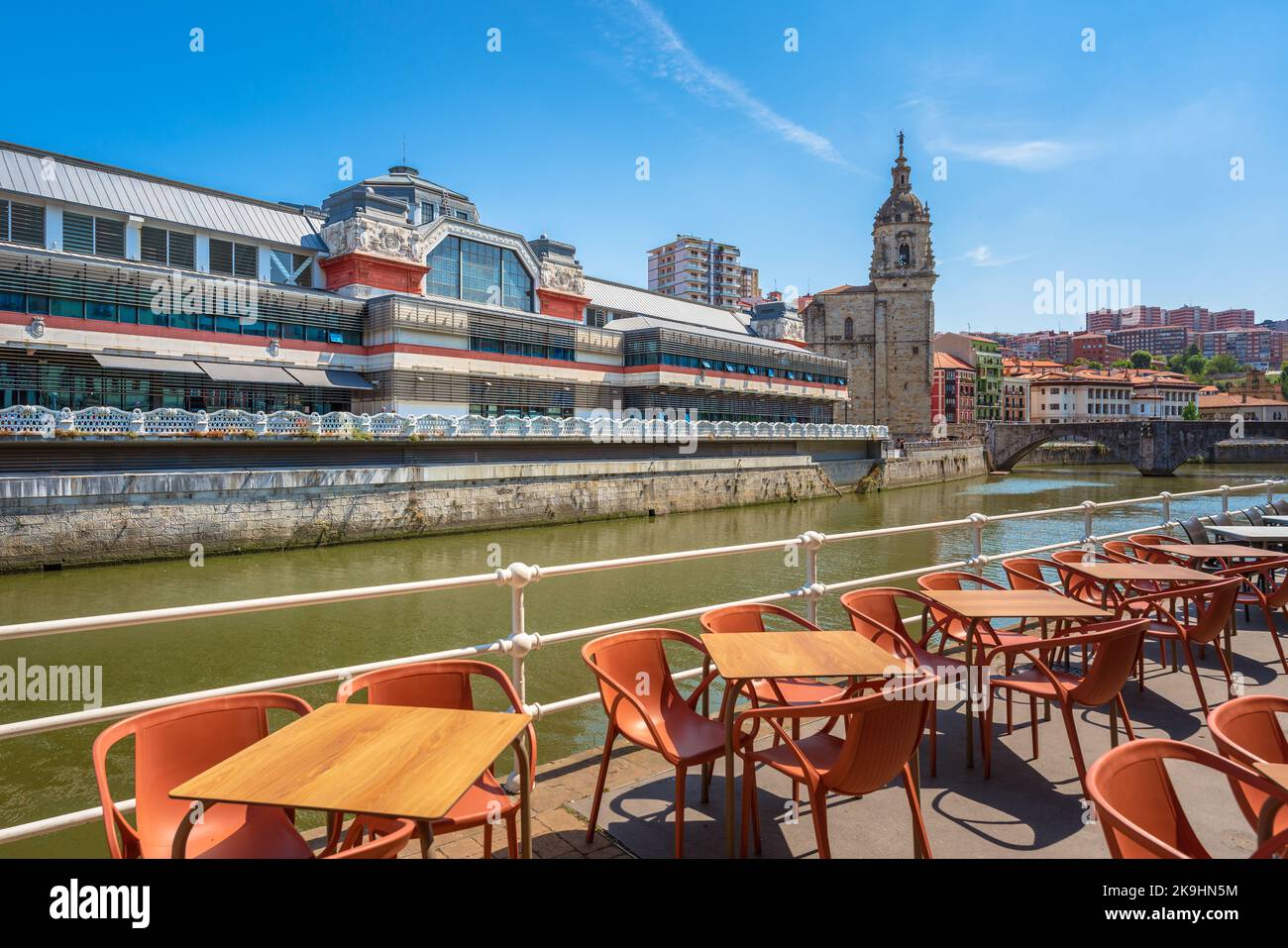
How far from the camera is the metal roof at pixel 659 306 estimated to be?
46938 mm

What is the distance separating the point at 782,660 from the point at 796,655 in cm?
12

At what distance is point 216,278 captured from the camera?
88.8 ft

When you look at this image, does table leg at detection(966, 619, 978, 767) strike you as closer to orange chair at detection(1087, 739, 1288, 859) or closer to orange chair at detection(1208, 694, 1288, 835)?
orange chair at detection(1208, 694, 1288, 835)

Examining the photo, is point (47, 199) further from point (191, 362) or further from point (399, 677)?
point (399, 677)

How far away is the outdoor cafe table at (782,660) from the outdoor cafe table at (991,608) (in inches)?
33.9

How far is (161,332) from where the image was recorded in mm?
25750

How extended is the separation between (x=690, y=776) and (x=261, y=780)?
237cm

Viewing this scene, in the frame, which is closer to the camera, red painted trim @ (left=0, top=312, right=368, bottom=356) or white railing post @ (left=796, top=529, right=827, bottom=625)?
white railing post @ (left=796, top=529, right=827, bottom=625)

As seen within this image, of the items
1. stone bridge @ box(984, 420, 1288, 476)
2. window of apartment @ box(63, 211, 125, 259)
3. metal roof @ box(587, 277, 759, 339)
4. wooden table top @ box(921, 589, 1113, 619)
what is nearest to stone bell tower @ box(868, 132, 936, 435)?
stone bridge @ box(984, 420, 1288, 476)

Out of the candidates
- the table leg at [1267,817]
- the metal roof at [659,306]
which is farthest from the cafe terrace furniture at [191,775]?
the metal roof at [659,306]

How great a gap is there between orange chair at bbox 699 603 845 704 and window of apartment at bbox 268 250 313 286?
3340 cm

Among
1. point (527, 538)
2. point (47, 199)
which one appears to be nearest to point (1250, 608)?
point (527, 538)

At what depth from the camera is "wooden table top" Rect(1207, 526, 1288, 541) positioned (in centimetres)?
759
